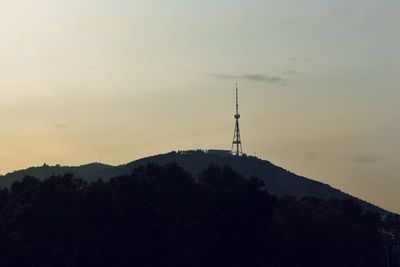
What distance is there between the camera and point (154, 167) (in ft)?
329

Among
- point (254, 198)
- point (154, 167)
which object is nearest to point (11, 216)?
point (154, 167)

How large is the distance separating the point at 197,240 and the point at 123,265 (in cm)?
1079

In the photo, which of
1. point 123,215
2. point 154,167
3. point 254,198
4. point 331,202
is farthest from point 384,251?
point 123,215

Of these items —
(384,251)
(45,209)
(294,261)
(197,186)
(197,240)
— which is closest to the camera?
(45,209)

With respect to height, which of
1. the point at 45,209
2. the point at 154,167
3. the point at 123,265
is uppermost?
the point at 154,167

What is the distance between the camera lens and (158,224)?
3538 inches

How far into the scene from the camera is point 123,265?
3369 inches

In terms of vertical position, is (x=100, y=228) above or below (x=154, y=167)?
below

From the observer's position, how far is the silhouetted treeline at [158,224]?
82.8 meters

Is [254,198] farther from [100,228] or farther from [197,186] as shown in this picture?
[100,228]

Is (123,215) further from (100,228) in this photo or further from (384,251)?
(384,251)

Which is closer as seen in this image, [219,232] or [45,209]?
[45,209]

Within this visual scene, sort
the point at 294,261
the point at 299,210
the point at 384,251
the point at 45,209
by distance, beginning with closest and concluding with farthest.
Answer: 1. the point at 45,209
2. the point at 294,261
3. the point at 299,210
4. the point at 384,251

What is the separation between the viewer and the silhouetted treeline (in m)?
82.8
